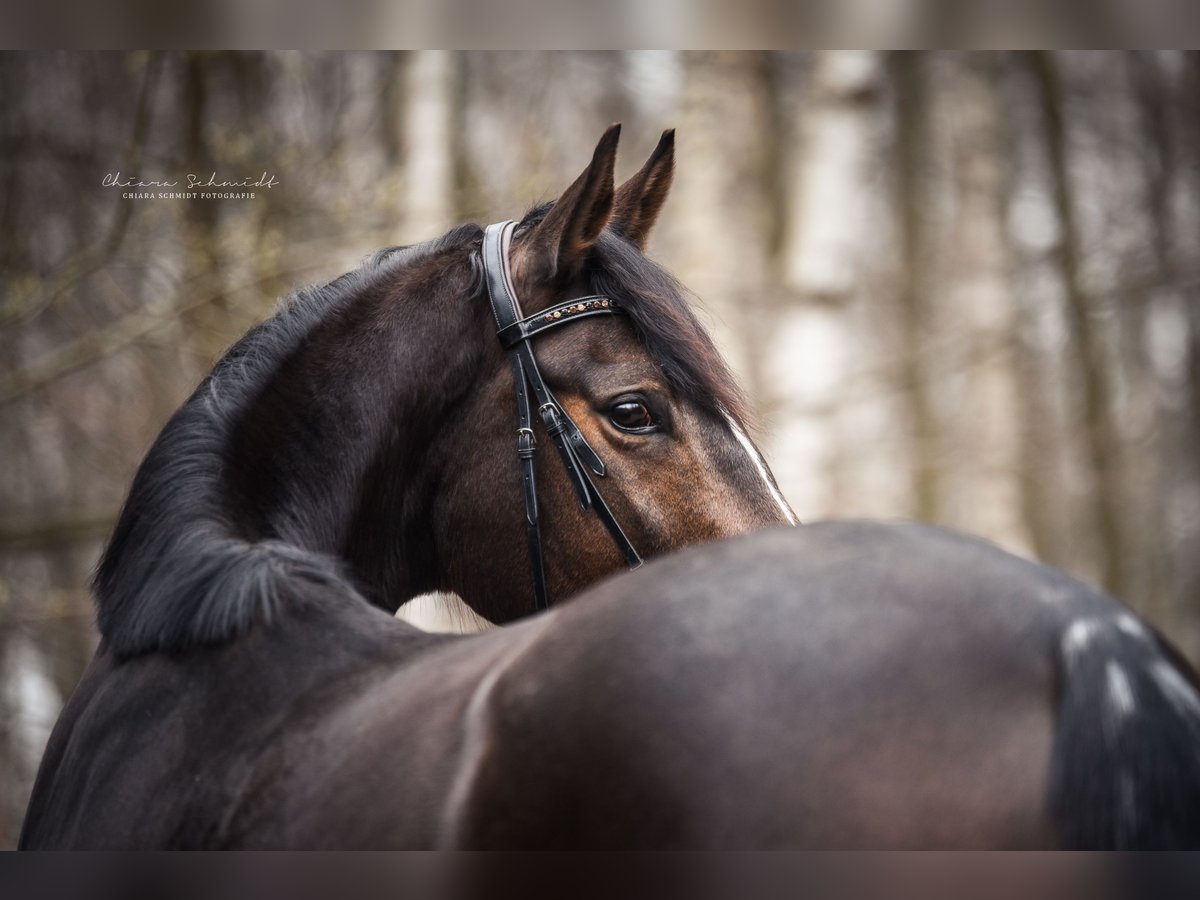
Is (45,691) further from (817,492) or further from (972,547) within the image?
(972,547)

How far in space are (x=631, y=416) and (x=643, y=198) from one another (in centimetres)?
58

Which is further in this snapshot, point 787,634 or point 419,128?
point 419,128

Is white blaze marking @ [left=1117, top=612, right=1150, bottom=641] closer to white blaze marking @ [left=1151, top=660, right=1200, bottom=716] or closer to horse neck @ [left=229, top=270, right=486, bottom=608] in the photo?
white blaze marking @ [left=1151, top=660, right=1200, bottom=716]

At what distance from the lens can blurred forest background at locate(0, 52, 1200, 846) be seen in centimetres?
417

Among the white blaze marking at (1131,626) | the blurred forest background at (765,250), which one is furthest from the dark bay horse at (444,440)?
the blurred forest background at (765,250)

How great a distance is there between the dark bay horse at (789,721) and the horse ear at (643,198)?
1130 mm

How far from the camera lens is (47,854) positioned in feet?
4.91

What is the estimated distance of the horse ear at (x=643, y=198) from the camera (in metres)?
2.07

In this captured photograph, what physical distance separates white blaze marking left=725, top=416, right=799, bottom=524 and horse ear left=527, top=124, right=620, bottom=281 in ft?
1.29

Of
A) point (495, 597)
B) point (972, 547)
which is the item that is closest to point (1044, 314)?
point (495, 597)

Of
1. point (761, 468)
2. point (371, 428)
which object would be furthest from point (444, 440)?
point (761, 468)

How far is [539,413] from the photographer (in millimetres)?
1767

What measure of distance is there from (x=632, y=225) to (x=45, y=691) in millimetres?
3751
